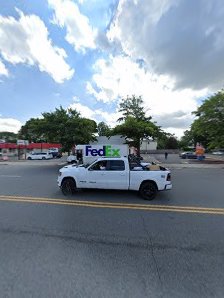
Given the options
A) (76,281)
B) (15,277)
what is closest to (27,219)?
(15,277)

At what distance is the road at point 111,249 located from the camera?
3.35 meters

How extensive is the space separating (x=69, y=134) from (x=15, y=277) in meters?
24.1

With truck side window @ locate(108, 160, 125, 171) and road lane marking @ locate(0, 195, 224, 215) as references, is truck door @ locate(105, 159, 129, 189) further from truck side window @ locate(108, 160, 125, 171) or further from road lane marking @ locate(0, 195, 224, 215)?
road lane marking @ locate(0, 195, 224, 215)

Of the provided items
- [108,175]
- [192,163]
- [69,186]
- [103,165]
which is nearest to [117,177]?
[108,175]

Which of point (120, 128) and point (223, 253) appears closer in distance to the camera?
point (223, 253)

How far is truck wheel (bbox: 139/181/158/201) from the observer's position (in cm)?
916

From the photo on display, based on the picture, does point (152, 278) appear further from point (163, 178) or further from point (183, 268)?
point (163, 178)

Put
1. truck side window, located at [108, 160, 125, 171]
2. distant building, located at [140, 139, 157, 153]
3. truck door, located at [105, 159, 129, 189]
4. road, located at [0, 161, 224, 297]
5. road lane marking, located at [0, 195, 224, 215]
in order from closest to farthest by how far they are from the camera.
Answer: road, located at [0, 161, 224, 297] < road lane marking, located at [0, 195, 224, 215] < truck door, located at [105, 159, 129, 189] < truck side window, located at [108, 160, 125, 171] < distant building, located at [140, 139, 157, 153]

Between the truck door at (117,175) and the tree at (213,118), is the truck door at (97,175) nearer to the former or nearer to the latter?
the truck door at (117,175)

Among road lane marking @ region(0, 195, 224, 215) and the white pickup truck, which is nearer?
road lane marking @ region(0, 195, 224, 215)

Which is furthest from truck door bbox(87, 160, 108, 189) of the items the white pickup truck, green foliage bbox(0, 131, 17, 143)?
green foliage bbox(0, 131, 17, 143)

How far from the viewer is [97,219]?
6523 millimetres

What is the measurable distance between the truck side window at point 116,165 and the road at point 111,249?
1625 millimetres

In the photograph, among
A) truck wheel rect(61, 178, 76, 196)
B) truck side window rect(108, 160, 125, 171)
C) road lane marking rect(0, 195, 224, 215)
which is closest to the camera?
road lane marking rect(0, 195, 224, 215)
